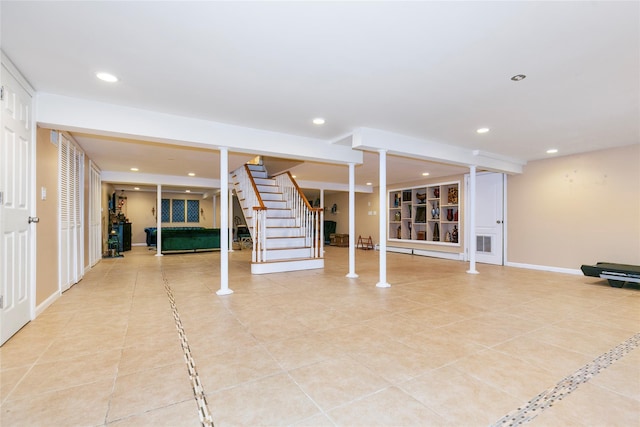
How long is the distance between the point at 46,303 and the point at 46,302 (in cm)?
1

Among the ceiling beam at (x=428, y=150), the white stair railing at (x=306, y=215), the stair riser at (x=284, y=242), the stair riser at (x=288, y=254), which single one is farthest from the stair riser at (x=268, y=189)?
the ceiling beam at (x=428, y=150)

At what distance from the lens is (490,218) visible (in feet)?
24.4

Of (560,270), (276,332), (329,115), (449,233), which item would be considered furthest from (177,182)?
(560,270)

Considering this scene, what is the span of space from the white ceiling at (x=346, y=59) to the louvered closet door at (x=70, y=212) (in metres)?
1.61

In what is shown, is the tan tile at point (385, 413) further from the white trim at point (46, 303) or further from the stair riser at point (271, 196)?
the stair riser at point (271, 196)

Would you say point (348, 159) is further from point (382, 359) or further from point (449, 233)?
point (449, 233)

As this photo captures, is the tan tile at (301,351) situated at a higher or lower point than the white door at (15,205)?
lower

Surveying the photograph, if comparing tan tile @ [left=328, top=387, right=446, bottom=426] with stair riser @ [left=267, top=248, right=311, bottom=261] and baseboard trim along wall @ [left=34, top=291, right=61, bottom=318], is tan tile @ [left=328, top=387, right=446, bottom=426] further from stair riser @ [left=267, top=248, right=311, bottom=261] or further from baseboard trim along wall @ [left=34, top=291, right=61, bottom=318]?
stair riser @ [left=267, top=248, right=311, bottom=261]

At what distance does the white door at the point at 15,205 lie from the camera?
2.52 m

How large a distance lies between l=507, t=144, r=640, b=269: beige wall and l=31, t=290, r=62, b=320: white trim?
8.50m

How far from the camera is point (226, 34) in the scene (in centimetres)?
221

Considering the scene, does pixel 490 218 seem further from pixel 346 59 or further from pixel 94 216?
pixel 94 216

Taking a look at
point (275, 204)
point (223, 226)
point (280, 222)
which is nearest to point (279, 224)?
point (280, 222)

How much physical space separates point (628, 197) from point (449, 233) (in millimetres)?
4028
